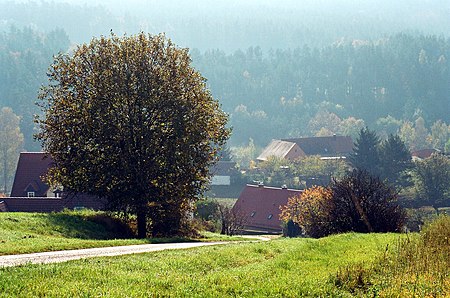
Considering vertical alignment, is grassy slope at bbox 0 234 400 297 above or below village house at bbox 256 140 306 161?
below

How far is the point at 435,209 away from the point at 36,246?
227ft

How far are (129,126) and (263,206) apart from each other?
49.2 m

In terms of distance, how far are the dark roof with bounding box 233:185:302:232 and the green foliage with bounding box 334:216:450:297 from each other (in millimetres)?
59844

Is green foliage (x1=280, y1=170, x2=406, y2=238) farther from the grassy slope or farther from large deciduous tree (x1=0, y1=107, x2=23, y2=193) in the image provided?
large deciduous tree (x1=0, y1=107, x2=23, y2=193)

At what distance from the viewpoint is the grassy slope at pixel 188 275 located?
41.3 ft

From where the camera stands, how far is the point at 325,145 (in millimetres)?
163750

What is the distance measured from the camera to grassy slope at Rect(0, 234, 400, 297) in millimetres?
12594

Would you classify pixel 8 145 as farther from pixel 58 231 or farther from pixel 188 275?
pixel 188 275

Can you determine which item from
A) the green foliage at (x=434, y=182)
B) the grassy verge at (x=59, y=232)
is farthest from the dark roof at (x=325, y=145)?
the grassy verge at (x=59, y=232)

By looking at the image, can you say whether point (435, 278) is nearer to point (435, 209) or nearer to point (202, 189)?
point (202, 189)

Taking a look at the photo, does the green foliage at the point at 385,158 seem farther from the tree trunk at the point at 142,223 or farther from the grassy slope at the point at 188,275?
the grassy slope at the point at 188,275

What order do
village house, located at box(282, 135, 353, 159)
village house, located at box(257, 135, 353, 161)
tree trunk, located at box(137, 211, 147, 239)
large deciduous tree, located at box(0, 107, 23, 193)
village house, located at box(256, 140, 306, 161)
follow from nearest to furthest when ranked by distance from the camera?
tree trunk, located at box(137, 211, 147, 239)
large deciduous tree, located at box(0, 107, 23, 193)
village house, located at box(256, 140, 306, 161)
village house, located at box(257, 135, 353, 161)
village house, located at box(282, 135, 353, 159)

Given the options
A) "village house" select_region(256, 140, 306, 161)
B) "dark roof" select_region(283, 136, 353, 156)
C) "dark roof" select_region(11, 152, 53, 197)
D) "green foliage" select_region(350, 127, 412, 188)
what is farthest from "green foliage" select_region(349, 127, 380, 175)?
"dark roof" select_region(11, 152, 53, 197)

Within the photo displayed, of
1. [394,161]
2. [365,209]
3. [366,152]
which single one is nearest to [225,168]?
[366,152]
